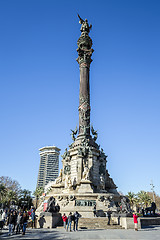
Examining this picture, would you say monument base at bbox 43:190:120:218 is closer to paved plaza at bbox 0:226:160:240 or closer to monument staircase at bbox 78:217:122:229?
monument staircase at bbox 78:217:122:229

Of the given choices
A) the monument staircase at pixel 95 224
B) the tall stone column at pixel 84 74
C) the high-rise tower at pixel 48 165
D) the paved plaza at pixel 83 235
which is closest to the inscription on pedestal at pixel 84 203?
the monument staircase at pixel 95 224

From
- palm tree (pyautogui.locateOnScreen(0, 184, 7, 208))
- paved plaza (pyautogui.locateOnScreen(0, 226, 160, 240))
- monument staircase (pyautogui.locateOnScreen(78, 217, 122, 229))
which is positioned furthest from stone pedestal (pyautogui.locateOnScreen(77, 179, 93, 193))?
palm tree (pyautogui.locateOnScreen(0, 184, 7, 208))

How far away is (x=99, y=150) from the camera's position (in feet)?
109

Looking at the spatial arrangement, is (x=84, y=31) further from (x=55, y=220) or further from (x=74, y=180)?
(x=55, y=220)

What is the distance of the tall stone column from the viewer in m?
34.9

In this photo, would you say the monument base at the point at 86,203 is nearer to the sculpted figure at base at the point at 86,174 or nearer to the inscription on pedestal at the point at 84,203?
the inscription on pedestal at the point at 84,203

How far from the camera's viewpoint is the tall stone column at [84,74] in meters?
34.9

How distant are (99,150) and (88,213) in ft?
43.1

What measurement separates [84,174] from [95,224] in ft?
33.7

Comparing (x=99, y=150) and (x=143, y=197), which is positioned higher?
(x=99, y=150)

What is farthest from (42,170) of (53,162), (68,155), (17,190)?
(68,155)

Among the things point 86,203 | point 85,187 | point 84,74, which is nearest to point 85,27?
point 84,74

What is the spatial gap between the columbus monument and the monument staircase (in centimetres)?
176

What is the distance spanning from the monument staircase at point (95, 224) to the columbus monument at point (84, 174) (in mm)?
1759
